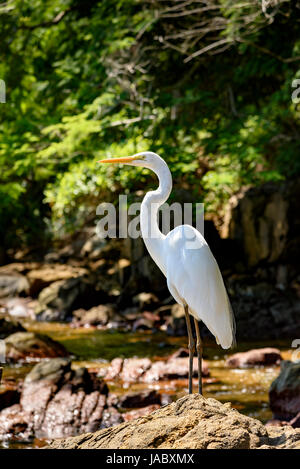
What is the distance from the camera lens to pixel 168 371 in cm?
983

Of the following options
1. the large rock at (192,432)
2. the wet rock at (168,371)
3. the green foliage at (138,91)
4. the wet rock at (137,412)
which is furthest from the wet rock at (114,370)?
the large rock at (192,432)

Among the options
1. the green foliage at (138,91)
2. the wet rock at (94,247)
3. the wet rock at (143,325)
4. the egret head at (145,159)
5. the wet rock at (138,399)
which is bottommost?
the wet rock at (138,399)

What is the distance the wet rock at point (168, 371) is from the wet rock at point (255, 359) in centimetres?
59

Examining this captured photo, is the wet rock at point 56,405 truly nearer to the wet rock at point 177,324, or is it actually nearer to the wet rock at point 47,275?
the wet rock at point 177,324

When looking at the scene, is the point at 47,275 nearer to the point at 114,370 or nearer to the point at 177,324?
the point at 177,324

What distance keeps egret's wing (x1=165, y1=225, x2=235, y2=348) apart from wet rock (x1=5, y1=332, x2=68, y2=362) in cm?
611

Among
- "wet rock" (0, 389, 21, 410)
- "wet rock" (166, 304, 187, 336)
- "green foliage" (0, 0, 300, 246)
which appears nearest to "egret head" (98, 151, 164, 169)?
"wet rock" (0, 389, 21, 410)

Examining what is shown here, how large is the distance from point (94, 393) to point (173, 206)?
15.6 ft

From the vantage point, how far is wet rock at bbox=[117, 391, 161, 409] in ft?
27.1

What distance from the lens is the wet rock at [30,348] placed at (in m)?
10.8

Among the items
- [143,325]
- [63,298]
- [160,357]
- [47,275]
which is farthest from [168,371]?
[47,275]

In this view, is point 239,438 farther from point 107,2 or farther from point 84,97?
point 107,2

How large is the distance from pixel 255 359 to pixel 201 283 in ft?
18.5

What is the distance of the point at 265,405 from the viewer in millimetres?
8398
